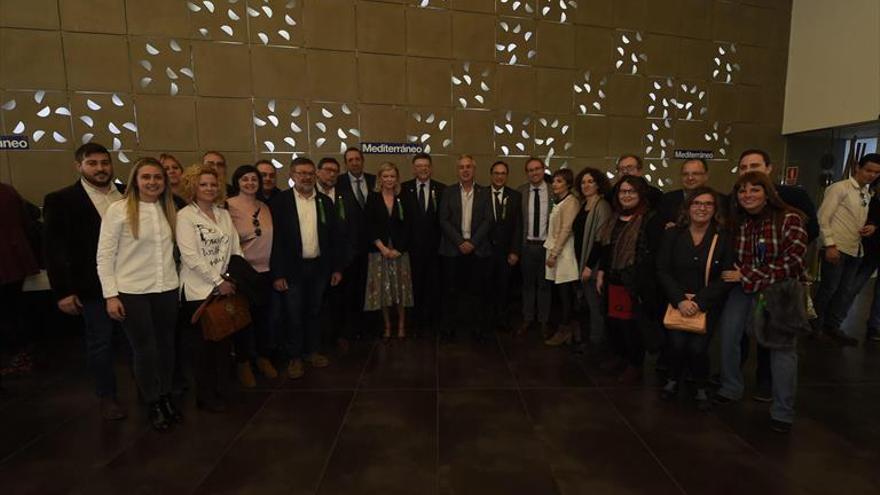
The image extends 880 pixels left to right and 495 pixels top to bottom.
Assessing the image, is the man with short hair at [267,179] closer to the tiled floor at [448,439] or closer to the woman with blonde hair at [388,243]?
the woman with blonde hair at [388,243]

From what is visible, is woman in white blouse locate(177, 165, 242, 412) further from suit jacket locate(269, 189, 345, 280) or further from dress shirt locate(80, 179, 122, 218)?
dress shirt locate(80, 179, 122, 218)

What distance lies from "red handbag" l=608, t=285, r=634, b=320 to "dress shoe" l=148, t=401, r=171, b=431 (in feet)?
10.9

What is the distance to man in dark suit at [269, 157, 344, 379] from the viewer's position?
11.4ft

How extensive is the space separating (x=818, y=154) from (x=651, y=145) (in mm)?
3173

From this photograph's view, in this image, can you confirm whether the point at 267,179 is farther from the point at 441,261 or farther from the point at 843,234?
the point at 843,234

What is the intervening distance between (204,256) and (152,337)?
600 millimetres

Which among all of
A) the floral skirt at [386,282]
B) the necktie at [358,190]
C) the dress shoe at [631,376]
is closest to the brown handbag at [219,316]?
the floral skirt at [386,282]

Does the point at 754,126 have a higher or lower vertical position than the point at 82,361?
higher

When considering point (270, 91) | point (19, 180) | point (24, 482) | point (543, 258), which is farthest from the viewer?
point (270, 91)

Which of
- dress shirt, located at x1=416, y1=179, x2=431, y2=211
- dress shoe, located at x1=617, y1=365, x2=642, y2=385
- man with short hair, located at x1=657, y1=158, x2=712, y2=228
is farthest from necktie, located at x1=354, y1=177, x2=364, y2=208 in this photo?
dress shoe, located at x1=617, y1=365, x2=642, y2=385

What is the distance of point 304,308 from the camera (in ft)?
12.1

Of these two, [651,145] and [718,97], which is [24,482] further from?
[718,97]

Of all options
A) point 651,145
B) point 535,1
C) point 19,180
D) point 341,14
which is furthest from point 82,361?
point 651,145

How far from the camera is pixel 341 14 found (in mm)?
5727
